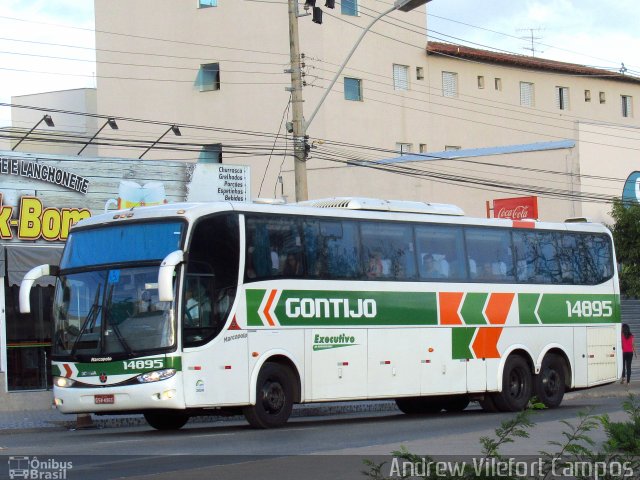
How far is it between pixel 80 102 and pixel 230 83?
10983mm

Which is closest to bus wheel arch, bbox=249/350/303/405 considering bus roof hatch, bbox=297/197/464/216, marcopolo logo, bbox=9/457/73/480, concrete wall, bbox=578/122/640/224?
bus roof hatch, bbox=297/197/464/216

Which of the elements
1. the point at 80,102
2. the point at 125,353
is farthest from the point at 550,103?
the point at 125,353

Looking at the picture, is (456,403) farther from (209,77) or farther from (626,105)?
(626,105)

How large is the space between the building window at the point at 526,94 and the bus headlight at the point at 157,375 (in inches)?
1830

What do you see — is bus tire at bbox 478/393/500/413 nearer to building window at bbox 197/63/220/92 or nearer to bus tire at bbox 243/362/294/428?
bus tire at bbox 243/362/294/428

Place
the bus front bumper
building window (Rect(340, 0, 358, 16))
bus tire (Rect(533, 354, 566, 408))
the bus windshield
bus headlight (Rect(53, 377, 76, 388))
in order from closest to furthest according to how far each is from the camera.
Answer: the bus front bumper
the bus windshield
bus headlight (Rect(53, 377, 76, 388))
bus tire (Rect(533, 354, 566, 408))
building window (Rect(340, 0, 358, 16))

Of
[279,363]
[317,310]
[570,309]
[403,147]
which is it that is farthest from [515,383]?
[403,147]

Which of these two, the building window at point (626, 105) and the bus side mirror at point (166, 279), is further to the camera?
the building window at point (626, 105)

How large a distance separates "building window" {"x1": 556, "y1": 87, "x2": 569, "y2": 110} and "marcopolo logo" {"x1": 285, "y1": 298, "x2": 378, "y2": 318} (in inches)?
1763

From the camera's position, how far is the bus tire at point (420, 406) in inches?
918

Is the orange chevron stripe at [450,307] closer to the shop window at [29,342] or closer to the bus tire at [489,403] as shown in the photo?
the bus tire at [489,403]

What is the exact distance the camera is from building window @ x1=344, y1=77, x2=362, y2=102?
173ft

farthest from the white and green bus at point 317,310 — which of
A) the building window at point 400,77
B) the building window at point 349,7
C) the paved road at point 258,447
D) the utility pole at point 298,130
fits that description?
the building window at point 400,77

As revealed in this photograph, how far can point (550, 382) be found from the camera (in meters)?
23.6
